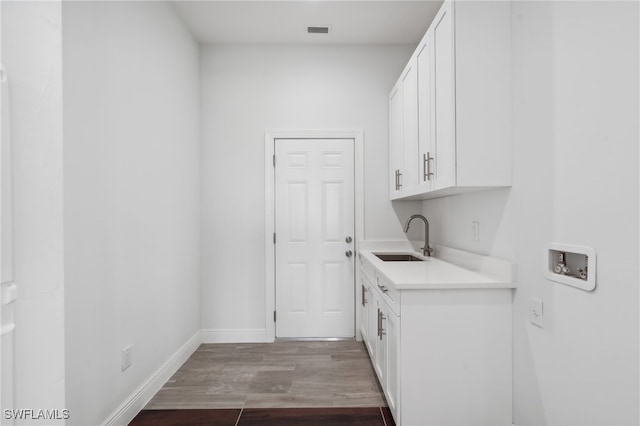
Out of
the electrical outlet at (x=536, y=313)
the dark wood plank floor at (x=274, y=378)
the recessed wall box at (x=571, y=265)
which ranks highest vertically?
the recessed wall box at (x=571, y=265)

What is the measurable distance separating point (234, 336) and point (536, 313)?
8.34 ft

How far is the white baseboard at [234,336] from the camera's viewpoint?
306 cm

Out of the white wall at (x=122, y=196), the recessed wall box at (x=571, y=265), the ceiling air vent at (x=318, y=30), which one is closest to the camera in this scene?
the recessed wall box at (x=571, y=265)

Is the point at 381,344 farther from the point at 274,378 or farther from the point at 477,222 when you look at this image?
the point at 477,222

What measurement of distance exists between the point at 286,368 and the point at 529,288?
1824 mm

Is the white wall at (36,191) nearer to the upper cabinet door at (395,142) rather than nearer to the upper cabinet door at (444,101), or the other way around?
the upper cabinet door at (444,101)

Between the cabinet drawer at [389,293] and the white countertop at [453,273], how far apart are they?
0.06 metres

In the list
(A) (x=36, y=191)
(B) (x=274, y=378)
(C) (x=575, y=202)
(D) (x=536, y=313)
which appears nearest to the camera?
(A) (x=36, y=191)

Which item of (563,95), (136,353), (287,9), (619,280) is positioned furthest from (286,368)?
(287,9)

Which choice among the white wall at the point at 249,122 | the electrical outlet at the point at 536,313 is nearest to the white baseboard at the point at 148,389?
the white wall at the point at 249,122

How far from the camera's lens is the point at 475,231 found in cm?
210

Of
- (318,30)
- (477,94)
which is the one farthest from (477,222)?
(318,30)

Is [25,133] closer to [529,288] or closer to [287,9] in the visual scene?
[529,288]

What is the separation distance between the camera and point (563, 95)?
1.37 meters
